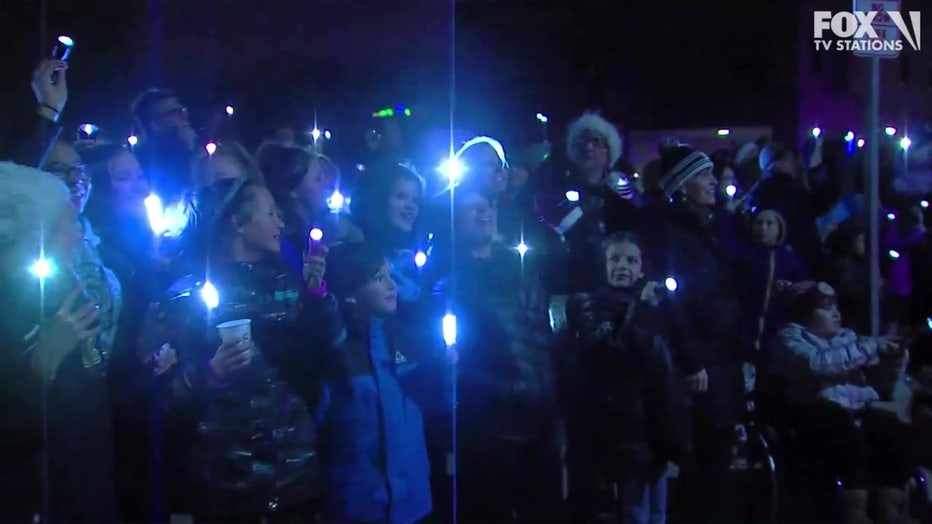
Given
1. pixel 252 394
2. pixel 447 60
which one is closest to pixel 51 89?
pixel 252 394

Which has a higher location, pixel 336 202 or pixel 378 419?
pixel 336 202

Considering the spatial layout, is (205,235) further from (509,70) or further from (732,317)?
(732,317)

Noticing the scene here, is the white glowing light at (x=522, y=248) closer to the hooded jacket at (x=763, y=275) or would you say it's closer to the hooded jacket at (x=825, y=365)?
the hooded jacket at (x=763, y=275)

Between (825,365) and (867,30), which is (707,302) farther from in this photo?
(867,30)

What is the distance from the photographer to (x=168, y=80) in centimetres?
339

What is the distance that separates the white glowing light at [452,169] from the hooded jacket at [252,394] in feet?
2.16

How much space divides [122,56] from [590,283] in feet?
6.27

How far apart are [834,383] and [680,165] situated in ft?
3.15

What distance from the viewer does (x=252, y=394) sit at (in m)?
3.35

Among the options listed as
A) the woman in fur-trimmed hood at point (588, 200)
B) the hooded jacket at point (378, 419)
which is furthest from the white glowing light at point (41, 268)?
the woman in fur-trimmed hood at point (588, 200)

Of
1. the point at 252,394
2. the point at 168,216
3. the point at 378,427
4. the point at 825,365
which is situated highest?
the point at 168,216

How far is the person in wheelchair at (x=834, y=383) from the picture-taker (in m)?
3.27

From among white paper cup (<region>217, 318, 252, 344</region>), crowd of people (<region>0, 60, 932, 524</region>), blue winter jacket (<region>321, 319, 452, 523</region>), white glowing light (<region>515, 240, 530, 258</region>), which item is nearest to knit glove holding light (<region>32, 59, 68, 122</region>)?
crowd of people (<region>0, 60, 932, 524</region>)

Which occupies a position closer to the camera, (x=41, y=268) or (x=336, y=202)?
(x=336, y=202)
